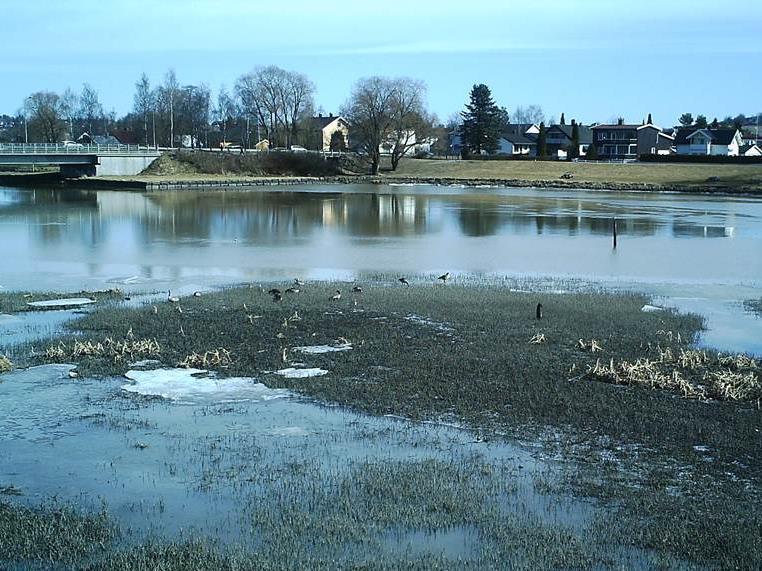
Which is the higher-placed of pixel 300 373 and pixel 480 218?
pixel 480 218

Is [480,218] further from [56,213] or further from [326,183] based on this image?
[326,183]

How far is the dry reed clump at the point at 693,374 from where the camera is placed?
526 inches

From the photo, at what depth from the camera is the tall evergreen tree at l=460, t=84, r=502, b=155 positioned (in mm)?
111438

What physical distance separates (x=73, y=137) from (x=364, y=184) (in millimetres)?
67618

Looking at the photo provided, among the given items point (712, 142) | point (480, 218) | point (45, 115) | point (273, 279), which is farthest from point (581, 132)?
point (273, 279)

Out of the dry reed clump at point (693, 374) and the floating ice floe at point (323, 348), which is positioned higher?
the floating ice floe at point (323, 348)

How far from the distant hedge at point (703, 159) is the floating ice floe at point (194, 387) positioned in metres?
83.5

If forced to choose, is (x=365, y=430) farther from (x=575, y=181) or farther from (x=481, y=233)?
(x=575, y=181)

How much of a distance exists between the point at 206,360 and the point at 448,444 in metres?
5.19

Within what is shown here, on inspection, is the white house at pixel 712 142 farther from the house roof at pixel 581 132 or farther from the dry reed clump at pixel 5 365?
the dry reed clump at pixel 5 365

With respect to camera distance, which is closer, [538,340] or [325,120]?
[538,340]

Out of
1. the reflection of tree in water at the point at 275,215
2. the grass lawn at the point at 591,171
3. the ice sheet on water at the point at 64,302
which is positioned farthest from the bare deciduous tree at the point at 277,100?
the ice sheet on water at the point at 64,302

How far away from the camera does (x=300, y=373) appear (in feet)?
47.8

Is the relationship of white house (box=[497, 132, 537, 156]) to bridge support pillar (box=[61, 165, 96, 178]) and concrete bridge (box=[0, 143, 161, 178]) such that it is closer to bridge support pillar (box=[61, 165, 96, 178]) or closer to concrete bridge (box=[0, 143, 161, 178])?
concrete bridge (box=[0, 143, 161, 178])
